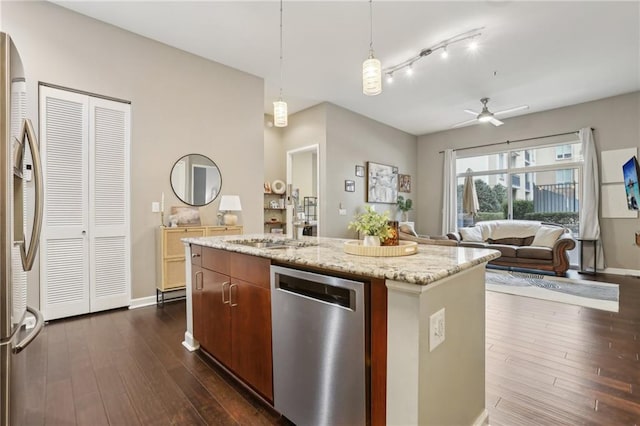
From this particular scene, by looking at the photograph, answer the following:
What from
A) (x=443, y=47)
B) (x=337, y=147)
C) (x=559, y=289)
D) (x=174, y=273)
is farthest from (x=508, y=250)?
(x=174, y=273)

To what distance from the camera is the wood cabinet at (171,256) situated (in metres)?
3.48

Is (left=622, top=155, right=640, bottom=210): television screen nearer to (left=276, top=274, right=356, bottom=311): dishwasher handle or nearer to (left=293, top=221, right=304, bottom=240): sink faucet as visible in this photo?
(left=293, top=221, right=304, bottom=240): sink faucet

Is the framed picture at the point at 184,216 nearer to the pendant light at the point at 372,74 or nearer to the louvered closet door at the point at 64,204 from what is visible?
the louvered closet door at the point at 64,204

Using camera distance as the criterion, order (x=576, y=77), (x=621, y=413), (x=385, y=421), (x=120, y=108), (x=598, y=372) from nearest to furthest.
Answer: (x=385, y=421) → (x=621, y=413) → (x=598, y=372) → (x=120, y=108) → (x=576, y=77)

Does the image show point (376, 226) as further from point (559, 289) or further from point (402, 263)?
point (559, 289)

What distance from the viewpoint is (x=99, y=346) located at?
2453mm

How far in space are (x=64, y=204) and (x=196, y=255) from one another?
1.81 meters

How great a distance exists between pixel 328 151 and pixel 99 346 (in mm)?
4438

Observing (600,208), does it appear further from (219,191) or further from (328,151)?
(219,191)

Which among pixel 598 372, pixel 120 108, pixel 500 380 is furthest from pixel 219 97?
pixel 598 372

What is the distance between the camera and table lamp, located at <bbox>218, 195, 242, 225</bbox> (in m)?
4.05

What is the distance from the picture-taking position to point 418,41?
368 centimetres

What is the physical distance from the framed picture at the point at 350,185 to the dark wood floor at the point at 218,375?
3586 millimetres

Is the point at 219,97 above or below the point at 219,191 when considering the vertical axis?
above
